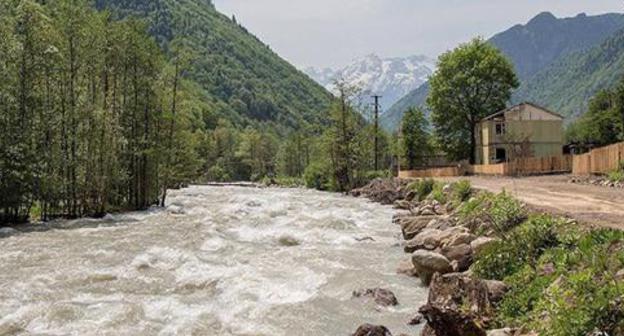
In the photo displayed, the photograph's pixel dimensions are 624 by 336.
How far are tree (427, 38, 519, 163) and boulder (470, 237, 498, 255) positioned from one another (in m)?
59.4

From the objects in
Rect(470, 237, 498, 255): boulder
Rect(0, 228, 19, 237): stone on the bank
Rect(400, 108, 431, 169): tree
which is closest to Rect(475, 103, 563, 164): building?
Rect(400, 108, 431, 169): tree

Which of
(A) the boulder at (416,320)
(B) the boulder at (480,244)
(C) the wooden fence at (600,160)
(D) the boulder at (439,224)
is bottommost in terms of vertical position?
(A) the boulder at (416,320)

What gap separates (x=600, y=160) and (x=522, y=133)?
30869 mm

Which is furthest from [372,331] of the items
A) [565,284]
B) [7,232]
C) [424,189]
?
[424,189]

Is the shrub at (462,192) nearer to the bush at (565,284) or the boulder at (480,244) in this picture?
the boulder at (480,244)

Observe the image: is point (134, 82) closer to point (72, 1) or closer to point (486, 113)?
point (72, 1)

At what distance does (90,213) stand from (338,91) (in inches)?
1665

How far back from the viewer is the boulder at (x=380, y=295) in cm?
1343

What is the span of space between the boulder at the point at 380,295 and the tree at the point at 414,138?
64058 millimetres

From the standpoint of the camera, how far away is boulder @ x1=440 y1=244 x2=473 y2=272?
15.1 metres

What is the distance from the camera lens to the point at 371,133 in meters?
81.4

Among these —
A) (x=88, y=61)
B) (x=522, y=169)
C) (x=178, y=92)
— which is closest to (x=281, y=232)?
(x=88, y=61)

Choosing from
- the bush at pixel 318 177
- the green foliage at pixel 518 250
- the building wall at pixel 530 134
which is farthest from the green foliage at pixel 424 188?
the bush at pixel 318 177

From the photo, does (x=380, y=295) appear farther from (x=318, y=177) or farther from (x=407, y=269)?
(x=318, y=177)
